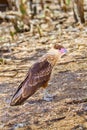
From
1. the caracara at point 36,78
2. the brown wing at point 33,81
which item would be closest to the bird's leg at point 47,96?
the caracara at point 36,78

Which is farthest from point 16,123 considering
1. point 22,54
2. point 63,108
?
point 22,54

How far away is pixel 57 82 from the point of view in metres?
6.20

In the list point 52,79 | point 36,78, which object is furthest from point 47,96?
point 52,79

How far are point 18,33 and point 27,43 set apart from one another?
0.94 m

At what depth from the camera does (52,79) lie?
634cm

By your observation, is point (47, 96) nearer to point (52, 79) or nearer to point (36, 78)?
point (36, 78)

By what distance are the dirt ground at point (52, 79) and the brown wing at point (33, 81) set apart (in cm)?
26

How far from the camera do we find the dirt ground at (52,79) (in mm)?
4867

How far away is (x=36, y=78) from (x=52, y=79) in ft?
3.98

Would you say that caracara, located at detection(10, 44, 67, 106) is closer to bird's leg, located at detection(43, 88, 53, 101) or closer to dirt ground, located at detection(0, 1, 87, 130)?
bird's leg, located at detection(43, 88, 53, 101)

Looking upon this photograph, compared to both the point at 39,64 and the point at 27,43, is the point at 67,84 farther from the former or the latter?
the point at 27,43

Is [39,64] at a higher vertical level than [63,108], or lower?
higher

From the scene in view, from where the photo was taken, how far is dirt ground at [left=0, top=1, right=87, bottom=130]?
4.87 metres

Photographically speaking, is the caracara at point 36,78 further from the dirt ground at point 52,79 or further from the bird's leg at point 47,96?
the dirt ground at point 52,79
